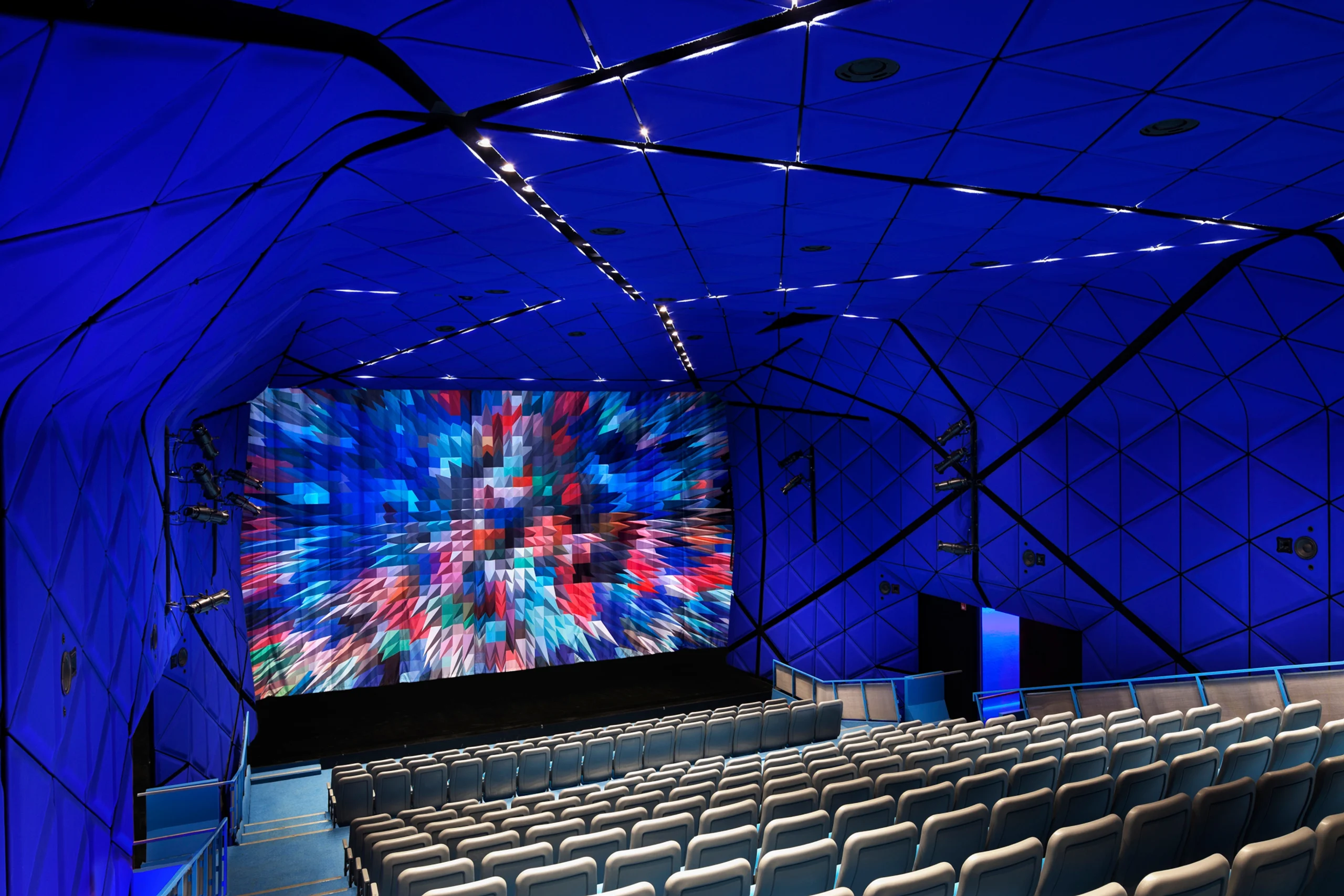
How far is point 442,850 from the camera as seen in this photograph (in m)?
5.49

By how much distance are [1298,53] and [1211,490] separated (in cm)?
785

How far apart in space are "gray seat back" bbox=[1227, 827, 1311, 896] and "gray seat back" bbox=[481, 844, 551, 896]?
371 cm

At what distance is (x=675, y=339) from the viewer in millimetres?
14977

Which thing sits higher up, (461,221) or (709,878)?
(461,221)

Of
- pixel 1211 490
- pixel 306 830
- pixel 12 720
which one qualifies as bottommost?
pixel 306 830

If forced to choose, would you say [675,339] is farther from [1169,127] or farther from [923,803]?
[923,803]

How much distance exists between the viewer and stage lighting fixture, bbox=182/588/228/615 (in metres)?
10.8

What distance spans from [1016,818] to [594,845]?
266cm

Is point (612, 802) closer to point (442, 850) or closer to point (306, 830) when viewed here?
point (442, 850)

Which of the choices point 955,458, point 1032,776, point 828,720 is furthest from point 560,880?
point 955,458

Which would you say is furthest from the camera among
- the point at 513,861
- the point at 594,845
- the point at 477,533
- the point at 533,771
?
the point at 477,533

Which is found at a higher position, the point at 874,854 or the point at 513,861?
the point at 874,854

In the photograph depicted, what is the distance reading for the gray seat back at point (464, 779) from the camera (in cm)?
974

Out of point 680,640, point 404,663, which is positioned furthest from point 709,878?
point 680,640
